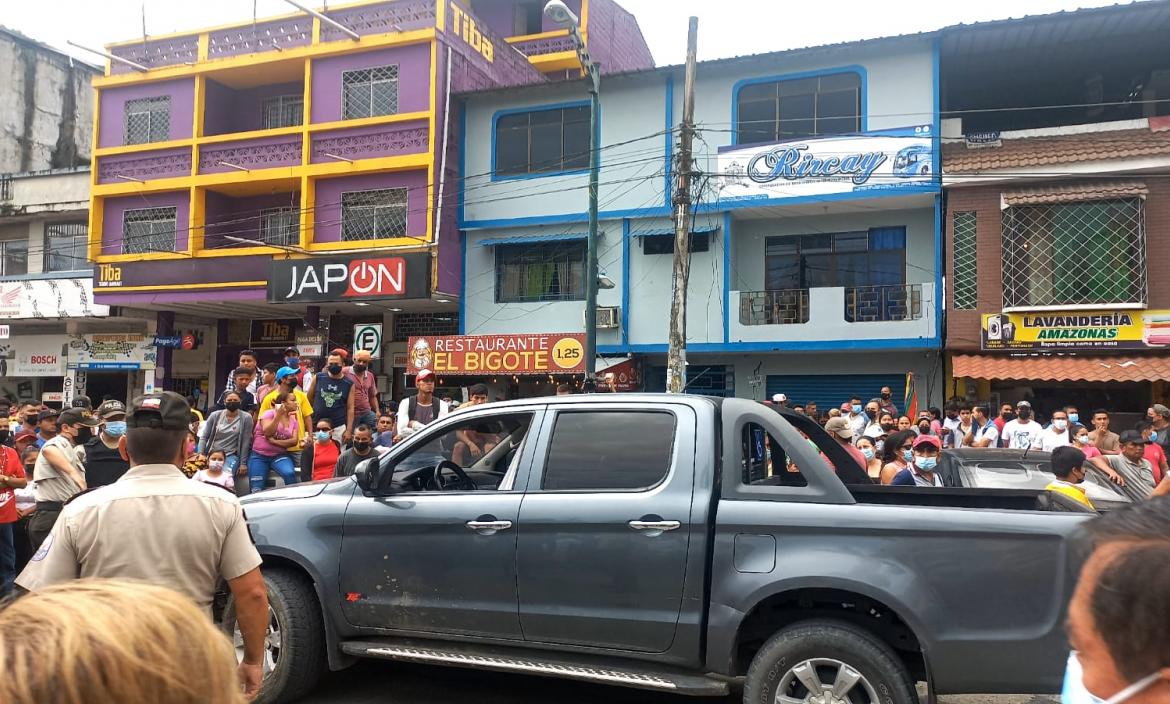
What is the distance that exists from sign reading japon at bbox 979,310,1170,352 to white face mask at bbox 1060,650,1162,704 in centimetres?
1535

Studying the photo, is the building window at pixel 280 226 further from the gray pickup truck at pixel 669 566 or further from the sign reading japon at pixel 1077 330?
the gray pickup truck at pixel 669 566

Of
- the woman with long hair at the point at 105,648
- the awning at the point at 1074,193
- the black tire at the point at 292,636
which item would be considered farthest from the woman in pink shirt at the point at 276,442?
the awning at the point at 1074,193

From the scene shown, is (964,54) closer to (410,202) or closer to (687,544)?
(410,202)

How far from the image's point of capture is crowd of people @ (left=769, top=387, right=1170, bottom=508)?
649cm

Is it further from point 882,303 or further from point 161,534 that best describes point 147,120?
point 161,534

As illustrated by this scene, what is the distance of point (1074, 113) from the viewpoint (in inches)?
721

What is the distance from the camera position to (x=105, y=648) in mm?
956

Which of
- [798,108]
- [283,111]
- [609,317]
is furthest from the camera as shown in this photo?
[283,111]

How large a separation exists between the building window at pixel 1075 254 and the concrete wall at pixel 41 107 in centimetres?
2972

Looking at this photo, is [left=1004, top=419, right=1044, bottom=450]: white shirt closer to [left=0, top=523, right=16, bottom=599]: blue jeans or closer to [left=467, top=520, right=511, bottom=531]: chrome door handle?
[left=467, top=520, right=511, bottom=531]: chrome door handle

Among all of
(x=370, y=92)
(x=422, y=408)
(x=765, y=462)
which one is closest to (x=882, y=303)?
(x=422, y=408)

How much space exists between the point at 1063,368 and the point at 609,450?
13394 millimetres

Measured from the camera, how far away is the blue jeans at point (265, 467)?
8.73 m

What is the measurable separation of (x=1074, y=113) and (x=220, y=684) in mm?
21332
